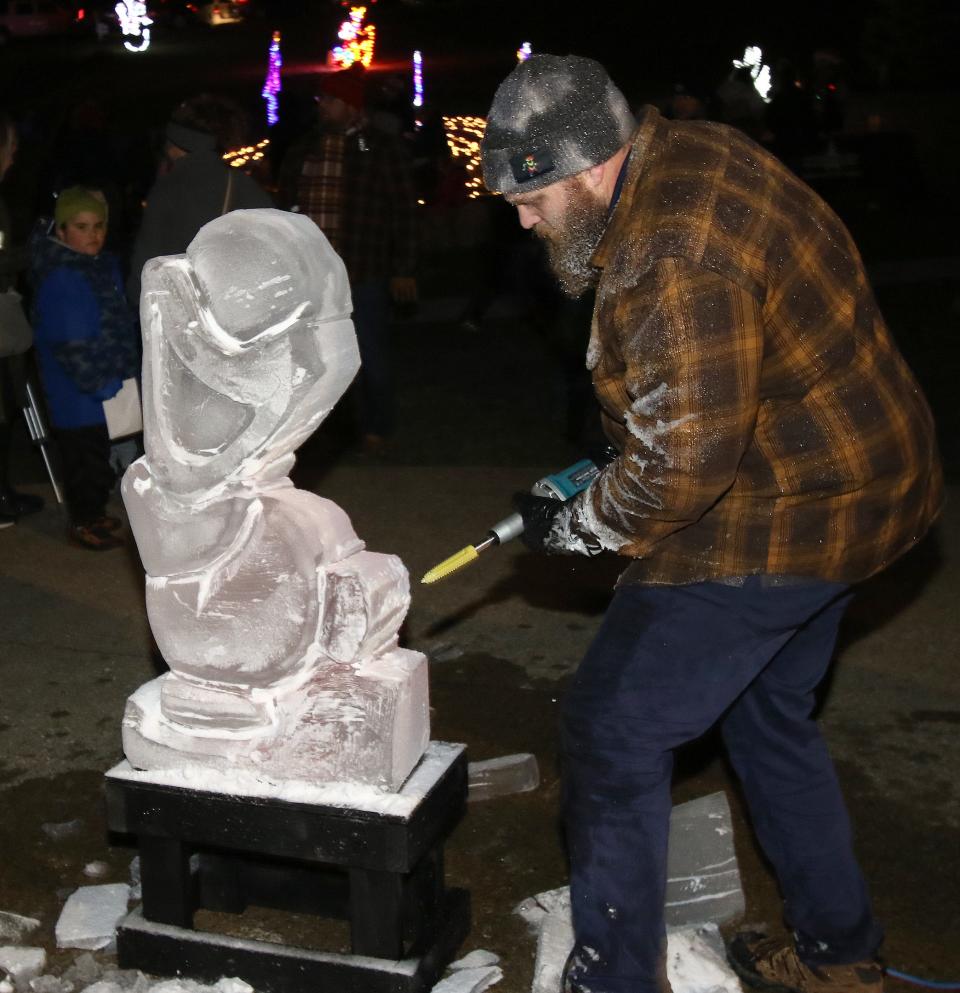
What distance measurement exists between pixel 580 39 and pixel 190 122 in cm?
2990

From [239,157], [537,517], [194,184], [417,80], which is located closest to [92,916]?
[537,517]

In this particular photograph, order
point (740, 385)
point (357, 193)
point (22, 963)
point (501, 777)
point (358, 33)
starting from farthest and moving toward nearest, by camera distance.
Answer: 1. point (358, 33)
2. point (357, 193)
3. point (501, 777)
4. point (22, 963)
5. point (740, 385)

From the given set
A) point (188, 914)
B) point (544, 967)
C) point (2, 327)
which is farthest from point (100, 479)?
point (544, 967)

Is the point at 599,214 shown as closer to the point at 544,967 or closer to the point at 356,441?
the point at 544,967

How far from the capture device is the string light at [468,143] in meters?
14.7

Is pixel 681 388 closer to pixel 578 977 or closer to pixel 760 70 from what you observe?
pixel 578 977

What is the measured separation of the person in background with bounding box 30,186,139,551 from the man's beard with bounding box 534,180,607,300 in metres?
3.25

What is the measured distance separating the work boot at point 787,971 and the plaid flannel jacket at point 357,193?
4.13 metres

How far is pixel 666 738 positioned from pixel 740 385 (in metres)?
0.67

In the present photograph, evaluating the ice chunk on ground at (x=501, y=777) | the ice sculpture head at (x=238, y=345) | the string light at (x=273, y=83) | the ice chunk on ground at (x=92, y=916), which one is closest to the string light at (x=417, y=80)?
the string light at (x=273, y=83)

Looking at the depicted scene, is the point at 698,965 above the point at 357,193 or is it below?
below

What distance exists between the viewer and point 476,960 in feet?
10.00

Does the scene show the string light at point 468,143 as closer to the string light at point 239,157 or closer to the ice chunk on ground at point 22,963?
the string light at point 239,157

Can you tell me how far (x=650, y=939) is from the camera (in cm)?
260
